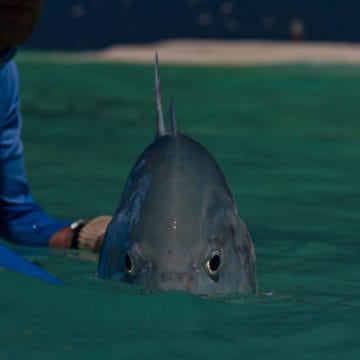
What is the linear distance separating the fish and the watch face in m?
0.69

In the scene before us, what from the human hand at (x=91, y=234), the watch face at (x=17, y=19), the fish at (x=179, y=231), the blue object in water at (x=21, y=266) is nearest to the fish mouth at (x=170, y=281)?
the fish at (x=179, y=231)

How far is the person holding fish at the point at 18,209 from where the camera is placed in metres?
4.34

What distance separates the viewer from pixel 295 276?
4.02 metres

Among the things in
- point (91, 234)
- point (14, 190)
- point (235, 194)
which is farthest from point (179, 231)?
point (235, 194)

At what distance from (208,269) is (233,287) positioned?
9cm

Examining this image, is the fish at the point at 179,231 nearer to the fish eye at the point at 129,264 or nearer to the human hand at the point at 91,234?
the fish eye at the point at 129,264

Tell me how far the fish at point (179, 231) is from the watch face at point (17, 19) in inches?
27.3

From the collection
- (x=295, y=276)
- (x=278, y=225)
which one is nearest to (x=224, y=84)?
(x=278, y=225)

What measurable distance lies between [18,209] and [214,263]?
1.85 metres

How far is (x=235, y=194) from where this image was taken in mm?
5930

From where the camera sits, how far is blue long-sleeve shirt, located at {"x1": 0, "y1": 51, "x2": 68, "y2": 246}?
4391mm

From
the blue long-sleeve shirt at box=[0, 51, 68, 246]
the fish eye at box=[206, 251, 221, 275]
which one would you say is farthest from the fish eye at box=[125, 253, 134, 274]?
the blue long-sleeve shirt at box=[0, 51, 68, 246]

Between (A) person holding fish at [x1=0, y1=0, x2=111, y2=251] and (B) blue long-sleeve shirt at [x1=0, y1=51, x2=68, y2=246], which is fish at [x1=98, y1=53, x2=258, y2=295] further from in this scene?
(B) blue long-sleeve shirt at [x1=0, y1=51, x2=68, y2=246]

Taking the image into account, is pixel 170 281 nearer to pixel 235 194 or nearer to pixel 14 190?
pixel 14 190
